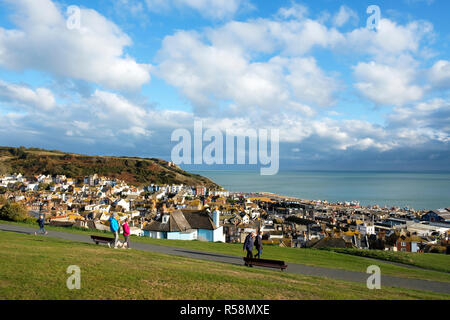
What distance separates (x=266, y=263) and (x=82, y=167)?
14038cm

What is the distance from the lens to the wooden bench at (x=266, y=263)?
11969 mm

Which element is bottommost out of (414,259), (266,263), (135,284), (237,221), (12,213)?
(237,221)

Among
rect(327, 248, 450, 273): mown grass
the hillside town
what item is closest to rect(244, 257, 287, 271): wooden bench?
the hillside town

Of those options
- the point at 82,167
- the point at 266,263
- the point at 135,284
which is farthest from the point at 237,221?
the point at 82,167

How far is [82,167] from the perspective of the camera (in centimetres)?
13612

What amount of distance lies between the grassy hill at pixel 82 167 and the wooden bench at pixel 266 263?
124 meters

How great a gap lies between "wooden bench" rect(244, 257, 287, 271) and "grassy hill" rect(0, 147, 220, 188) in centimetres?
12404

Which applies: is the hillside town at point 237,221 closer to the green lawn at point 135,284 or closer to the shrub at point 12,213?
the shrub at point 12,213

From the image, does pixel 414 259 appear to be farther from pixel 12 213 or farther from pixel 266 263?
pixel 12 213

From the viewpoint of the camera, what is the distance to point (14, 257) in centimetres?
948

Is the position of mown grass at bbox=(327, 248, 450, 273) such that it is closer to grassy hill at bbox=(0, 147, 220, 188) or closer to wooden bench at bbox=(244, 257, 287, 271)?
wooden bench at bbox=(244, 257, 287, 271)

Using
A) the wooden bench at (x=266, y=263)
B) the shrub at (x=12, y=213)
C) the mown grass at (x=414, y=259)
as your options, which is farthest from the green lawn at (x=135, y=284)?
the shrub at (x=12, y=213)

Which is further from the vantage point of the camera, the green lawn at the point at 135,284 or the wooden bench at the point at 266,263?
the wooden bench at the point at 266,263
